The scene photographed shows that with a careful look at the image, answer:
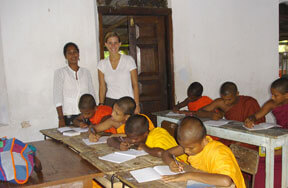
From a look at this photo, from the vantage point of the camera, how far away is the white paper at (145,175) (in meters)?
1.59

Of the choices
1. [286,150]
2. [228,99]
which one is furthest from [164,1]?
[286,150]

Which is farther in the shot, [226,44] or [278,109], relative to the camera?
[226,44]

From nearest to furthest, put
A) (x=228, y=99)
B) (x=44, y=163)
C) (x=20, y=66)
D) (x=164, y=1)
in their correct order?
(x=44, y=163), (x=228, y=99), (x=20, y=66), (x=164, y=1)

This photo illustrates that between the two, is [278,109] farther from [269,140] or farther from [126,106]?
[126,106]

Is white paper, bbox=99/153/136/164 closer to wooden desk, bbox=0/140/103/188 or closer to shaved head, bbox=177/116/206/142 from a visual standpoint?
wooden desk, bbox=0/140/103/188

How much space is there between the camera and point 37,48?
399 cm

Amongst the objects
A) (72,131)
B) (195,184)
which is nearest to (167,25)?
(72,131)

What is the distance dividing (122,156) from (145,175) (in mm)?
Answer: 422

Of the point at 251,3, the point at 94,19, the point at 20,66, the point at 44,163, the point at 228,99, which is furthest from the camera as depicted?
the point at 251,3

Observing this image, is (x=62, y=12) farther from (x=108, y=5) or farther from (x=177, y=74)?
(x=177, y=74)

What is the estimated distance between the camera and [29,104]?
4.00m

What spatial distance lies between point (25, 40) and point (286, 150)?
338 cm

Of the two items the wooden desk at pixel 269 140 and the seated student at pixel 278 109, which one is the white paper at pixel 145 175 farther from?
the seated student at pixel 278 109

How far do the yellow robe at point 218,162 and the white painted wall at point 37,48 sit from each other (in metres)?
2.73
